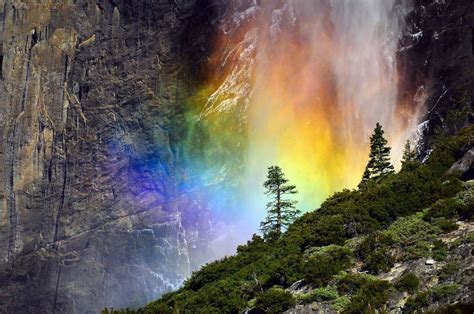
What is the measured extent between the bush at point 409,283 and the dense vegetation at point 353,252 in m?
0.03

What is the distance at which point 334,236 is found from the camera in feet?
108

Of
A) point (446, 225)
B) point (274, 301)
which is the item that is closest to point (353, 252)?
point (446, 225)

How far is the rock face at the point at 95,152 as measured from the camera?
7919 cm

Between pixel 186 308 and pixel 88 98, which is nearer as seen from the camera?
pixel 186 308

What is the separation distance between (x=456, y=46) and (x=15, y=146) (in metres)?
46.3

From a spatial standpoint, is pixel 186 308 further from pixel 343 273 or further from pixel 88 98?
pixel 88 98

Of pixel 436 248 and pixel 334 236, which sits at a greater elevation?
pixel 334 236

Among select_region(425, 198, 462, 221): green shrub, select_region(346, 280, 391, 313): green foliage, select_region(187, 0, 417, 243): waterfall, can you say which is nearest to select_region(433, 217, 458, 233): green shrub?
select_region(425, 198, 462, 221): green shrub

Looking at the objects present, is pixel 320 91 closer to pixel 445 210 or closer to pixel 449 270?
pixel 445 210

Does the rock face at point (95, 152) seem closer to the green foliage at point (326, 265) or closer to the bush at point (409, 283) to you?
the green foliage at point (326, 265)

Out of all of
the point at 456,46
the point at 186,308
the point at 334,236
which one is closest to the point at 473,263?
the point at 334,236

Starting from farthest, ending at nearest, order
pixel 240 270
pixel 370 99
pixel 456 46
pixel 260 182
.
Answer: pixel 260 182 → pixel 370 99 → pixel 456 46 → pixel 240 270

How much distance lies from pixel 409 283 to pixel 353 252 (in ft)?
17.4

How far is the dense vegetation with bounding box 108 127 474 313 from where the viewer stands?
2642cm
